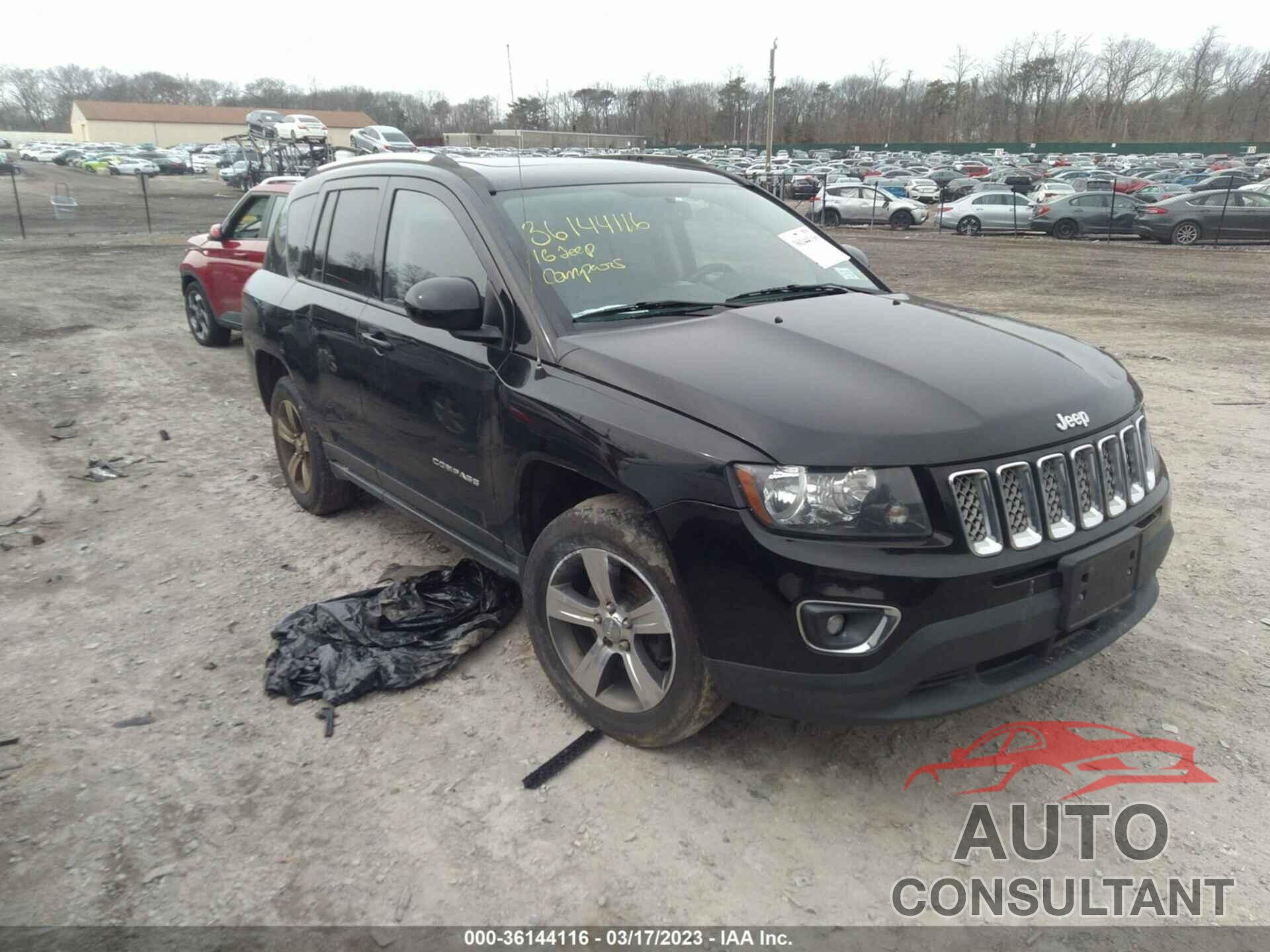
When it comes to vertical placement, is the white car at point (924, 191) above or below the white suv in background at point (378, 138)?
below

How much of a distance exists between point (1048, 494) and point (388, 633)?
2.67 m

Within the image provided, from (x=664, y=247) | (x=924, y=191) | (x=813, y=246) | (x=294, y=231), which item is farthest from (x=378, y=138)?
(x=664, y=247)

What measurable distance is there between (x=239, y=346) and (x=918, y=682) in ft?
32.8

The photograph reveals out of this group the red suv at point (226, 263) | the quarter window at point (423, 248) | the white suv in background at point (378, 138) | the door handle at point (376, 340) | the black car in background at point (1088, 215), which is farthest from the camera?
the white suv in background at point (378, 138)

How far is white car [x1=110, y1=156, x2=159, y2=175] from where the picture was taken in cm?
5669

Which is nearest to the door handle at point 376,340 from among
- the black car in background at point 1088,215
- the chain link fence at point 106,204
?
the chain link fence at point 106,204

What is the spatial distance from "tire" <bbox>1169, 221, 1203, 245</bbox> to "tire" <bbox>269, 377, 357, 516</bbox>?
23940mm

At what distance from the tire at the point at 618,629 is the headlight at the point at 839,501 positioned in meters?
0.40

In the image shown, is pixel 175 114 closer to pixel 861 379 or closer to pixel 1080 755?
pixel 861 379

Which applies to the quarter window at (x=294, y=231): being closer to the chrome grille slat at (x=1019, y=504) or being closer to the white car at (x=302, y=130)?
the chrome grille slat at (x=1019, y=504)

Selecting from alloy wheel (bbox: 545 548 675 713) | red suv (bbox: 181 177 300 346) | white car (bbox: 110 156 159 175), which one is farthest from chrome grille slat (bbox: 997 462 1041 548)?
white car (bbox: 110 156 159 175)

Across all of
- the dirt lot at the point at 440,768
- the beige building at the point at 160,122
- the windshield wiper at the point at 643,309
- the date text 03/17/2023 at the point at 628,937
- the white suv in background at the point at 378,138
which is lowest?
the date text 03/17/2023 at the point at 628,937

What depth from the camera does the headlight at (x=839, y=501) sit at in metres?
2.42

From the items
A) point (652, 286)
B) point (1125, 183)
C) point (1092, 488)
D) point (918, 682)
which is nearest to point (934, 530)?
point (918, 682)
